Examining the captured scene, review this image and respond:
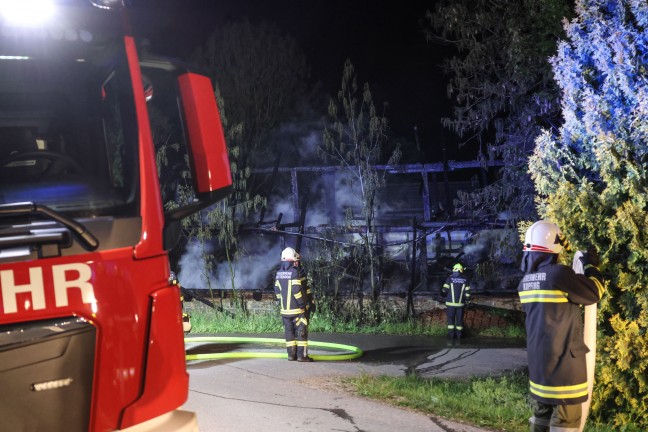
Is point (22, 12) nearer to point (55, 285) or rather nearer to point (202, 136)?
point (202, 136)

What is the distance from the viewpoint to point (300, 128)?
66.6ft

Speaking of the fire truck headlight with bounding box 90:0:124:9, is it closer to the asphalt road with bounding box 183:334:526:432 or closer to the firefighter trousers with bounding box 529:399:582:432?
the firefighter trousers with bounding box 529:399:582:432

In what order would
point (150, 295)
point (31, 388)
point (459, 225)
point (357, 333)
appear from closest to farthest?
point (31, 388) → point (150, 295) → point (357, 333) → point (459, 225)

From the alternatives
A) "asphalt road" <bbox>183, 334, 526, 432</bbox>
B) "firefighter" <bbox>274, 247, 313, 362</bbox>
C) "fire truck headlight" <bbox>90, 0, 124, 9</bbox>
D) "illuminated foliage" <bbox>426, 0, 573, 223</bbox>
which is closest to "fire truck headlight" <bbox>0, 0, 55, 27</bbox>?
"fire truck headlight" <bbox>90, 0, 124, 9</bbox>

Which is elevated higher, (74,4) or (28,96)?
(74,4)

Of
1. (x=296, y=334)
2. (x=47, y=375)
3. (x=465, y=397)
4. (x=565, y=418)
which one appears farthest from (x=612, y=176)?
(x=296, y=334)

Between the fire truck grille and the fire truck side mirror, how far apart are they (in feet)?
2.71

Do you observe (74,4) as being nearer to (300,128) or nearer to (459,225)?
(459,225)

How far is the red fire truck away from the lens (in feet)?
8.50

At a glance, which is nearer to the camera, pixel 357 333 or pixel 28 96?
pixel 28 96

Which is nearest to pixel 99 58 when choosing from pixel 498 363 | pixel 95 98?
pixel 95 98

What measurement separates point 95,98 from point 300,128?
17.3m

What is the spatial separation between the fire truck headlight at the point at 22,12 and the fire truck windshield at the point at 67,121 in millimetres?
38

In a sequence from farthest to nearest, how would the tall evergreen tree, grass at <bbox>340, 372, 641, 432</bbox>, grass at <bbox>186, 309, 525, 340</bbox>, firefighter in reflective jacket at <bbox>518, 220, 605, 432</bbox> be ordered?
grass at <bbox>186, 309, 525, 340</bbox> < grass at <bbox>340, 372, 641, 432</bbox> < the tall evergreen tree < firefighter in reflective jacket at <bbox>518, 220, 605, 432</bbox>
